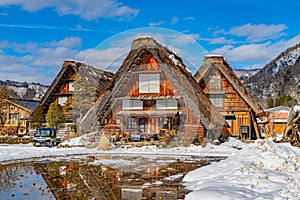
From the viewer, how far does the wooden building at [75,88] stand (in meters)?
33.4

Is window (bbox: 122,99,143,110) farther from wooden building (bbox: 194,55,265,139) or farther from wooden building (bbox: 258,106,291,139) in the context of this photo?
wooden building (bbox: 258,106,291,139)

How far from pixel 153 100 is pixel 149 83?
131cm

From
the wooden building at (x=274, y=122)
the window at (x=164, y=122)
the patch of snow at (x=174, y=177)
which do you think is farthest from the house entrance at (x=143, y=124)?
the patch of snow at (x=174, y=177)

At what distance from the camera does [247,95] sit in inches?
1193

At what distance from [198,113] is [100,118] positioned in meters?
7.49

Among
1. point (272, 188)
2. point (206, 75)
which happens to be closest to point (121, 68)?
point (206, 75)

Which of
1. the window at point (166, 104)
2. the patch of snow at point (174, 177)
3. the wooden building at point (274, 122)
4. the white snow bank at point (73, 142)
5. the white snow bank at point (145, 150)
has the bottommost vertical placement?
the white snow bank at point (145, 150)

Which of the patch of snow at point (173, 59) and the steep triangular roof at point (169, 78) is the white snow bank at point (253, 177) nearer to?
the steep triangular roof at point (169, 78)

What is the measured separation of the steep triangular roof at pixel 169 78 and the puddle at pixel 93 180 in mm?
10578

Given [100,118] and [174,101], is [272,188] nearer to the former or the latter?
[174,101]

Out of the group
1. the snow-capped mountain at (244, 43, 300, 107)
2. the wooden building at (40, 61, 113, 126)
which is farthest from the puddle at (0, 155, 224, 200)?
the snow-capped mountain at (244, 43, 300, 107)

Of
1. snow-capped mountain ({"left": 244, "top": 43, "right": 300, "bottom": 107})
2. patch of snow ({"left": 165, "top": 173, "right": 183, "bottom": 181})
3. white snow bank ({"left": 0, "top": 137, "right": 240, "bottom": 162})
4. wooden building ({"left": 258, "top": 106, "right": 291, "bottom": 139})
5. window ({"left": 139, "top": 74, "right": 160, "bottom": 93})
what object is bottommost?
white snow bank ({"left": 0, "top": 137, "right": 240, "bottom": 162})

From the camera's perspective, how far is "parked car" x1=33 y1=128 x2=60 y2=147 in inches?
1048

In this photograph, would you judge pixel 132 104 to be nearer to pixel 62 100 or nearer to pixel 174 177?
pixel 62 100
